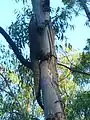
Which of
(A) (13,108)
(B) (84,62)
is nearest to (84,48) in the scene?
(B) (84,62)

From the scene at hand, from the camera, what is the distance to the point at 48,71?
204cm

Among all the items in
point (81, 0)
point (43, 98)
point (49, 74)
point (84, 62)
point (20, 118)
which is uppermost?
point (81, 0)

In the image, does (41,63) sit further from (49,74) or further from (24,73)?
(24,73)

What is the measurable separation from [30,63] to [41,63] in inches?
6.0

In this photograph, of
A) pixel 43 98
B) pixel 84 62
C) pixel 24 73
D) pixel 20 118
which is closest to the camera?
pixel 43 98

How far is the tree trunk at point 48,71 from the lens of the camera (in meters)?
1.90

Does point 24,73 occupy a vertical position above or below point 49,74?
above

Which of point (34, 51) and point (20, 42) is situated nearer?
point (34, 51)

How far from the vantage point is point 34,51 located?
7.16ft

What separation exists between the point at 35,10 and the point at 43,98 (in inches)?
22.8

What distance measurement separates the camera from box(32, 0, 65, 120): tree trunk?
1.90m

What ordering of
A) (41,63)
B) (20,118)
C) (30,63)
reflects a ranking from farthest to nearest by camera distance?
(20,118) → (30,63) → (41,63)

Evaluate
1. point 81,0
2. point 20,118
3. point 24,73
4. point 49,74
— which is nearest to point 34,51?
point 49,74

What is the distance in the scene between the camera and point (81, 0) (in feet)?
25.9
